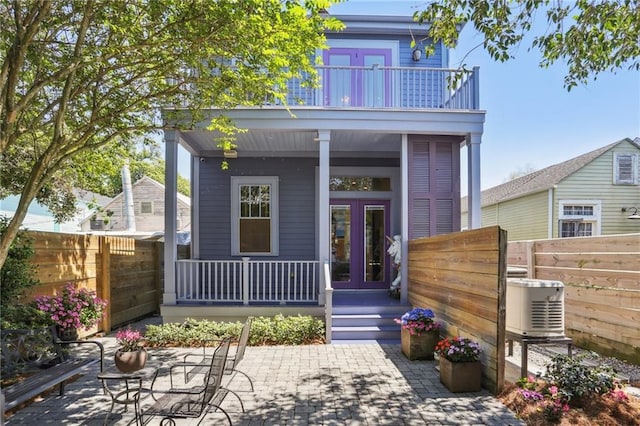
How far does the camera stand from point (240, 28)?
176 inches

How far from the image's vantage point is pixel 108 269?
7.31 m

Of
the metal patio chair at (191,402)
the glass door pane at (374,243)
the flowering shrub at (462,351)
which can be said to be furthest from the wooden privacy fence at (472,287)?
the metal patio chair at (191,402)

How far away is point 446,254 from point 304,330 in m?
2.65

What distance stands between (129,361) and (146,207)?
2322 centimetres

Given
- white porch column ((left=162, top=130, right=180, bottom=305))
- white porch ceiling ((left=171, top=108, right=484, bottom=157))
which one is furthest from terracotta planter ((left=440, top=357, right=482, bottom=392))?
white porch column ((left=162, top=130, right=180, bottom=305))

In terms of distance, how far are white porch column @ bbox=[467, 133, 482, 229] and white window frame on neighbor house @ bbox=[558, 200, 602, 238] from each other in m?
8.16

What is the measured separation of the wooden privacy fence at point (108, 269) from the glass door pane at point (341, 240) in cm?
379

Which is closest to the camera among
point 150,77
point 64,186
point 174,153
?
point 150,77

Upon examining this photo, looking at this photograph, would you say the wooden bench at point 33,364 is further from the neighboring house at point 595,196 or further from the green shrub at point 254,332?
the neighboring house at point 595,196

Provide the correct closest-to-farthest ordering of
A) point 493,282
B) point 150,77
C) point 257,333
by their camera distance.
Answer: point 493,282, point 150,77, point 257,333

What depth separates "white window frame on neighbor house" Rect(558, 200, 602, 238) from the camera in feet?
44.6

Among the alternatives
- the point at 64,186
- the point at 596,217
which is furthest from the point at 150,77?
the point at 596,217

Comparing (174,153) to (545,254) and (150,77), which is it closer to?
(150,77)

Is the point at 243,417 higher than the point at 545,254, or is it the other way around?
the point at 545,254
